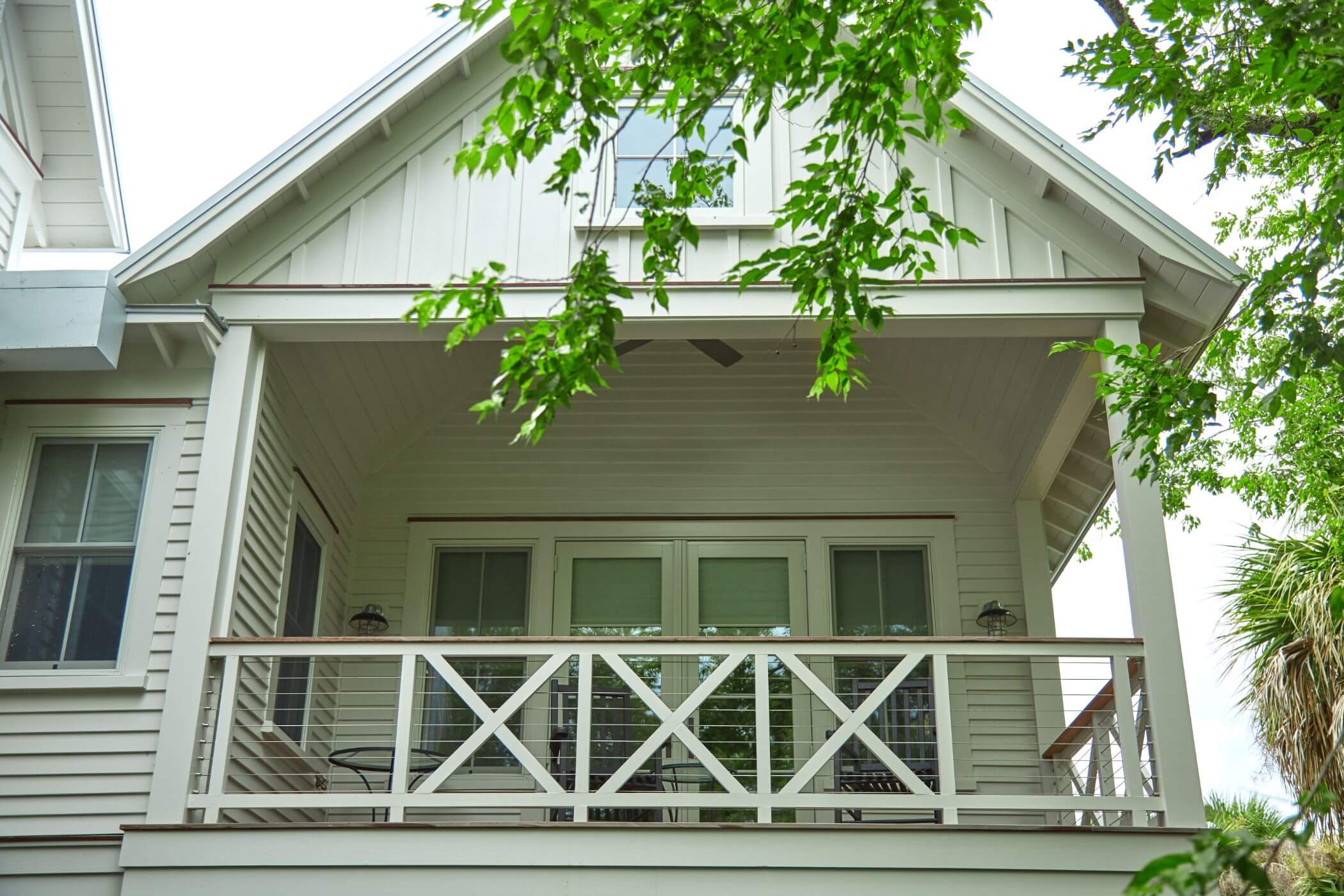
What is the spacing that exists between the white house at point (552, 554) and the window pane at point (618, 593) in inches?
1.1

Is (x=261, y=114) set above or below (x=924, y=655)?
above

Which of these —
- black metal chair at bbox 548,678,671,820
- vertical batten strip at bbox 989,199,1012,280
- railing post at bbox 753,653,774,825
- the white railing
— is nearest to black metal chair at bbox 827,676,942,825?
the white railing

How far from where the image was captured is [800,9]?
17.3ft

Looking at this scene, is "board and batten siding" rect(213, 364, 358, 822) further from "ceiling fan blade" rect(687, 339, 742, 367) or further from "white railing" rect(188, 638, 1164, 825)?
"ceiling fan blade" rect(687, 339, 742, 367)

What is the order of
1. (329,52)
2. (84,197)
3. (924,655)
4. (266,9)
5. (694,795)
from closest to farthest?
(694,795), (924,655), (84,197), (266,9), (329,52)

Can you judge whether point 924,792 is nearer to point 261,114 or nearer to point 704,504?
point 704,504

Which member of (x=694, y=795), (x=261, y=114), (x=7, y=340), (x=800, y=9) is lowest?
(x=694, y=795)

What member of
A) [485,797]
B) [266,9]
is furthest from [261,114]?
[485,797]

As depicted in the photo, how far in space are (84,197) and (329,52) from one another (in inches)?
2078

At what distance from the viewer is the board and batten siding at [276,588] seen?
282 inches

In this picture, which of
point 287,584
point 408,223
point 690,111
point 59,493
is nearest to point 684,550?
point 287,584

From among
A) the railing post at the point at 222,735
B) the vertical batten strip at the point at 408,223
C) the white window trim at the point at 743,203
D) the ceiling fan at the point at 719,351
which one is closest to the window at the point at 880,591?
the ceiling fan at the point at 719,351

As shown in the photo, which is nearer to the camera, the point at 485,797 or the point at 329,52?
the point at 485,797

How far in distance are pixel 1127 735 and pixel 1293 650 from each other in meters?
3.60
